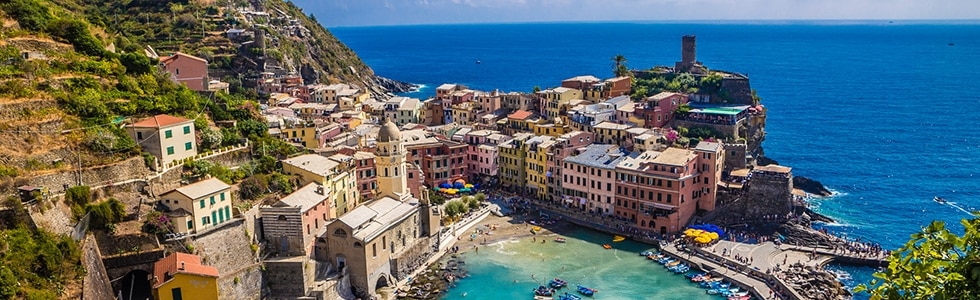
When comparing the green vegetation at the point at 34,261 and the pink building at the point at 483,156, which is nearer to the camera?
the green vegetation at the point at 34,261

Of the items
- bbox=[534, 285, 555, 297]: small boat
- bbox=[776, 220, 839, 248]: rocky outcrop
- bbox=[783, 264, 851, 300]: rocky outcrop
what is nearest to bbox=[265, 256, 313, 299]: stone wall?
bbox=[534, 285, 555, 297]: small boat

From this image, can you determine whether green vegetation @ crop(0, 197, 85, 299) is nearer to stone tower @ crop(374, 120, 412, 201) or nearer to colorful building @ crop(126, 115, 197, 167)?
colorful building @ crop(126, 115, 197, 167)

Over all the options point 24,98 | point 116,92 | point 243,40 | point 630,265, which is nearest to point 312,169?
point 116,92

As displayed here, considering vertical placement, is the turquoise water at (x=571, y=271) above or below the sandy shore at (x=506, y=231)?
below

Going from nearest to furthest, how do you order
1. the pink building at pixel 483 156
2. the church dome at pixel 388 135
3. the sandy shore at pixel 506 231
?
1. the church dome at pixel 388 135
2. the sandy shore at pixel 506 231
3. the pink building at pixel 483 156

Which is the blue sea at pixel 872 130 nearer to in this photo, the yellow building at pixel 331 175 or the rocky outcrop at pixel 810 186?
the rocky outcrop at pixel 810 186

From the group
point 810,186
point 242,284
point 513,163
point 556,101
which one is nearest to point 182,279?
point 242,284

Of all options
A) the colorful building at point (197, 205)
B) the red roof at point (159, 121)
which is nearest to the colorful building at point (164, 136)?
the red roof at point (159, 121)
